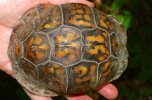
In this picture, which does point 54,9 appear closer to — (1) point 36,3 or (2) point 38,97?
(1) point 36,3

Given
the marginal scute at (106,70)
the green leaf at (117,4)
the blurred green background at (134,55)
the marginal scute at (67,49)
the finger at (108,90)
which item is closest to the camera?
the marginal scute at (67,49)

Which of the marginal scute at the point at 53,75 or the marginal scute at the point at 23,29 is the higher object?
the marginal scute at the point at 23,29

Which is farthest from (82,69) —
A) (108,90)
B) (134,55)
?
(134,55)

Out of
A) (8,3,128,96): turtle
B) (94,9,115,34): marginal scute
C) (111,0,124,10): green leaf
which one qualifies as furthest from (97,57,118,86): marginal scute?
(111,0,124,10): green leaf

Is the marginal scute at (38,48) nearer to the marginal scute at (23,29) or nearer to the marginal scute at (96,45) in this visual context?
the marginal scute at (23,29)

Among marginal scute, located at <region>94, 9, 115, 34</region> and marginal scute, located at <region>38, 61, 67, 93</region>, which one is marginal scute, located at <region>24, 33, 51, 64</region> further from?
marginal scute, located at <region>94, 9, 115, 34</region>

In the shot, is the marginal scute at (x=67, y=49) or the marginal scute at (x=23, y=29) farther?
the marginal scute at (x=23, y=29)

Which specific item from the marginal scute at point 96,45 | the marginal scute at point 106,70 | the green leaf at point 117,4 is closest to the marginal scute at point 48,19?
the marginal scute at point 96,45
